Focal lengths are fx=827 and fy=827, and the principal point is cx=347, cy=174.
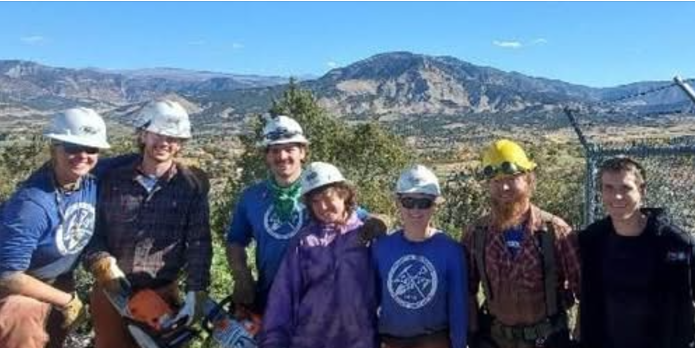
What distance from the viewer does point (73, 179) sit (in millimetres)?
4805

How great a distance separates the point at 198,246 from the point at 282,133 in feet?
3.02

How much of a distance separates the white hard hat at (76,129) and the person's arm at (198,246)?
671mm

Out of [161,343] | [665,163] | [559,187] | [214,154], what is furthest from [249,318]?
[214,154]

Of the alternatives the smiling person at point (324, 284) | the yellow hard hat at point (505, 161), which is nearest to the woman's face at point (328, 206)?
the smiling person at point (324, 284)

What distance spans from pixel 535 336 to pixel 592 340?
1.07 ft

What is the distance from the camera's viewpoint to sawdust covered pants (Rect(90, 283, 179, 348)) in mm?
5121

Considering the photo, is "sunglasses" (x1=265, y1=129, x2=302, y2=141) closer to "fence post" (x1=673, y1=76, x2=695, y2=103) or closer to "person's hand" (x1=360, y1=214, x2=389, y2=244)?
"person's hand" (x1=360, y1=214, x2=389, y2=244)

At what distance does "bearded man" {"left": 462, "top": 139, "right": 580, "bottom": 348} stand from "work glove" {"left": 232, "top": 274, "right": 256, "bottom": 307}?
1.33m

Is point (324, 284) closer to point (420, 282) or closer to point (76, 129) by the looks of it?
point (420, 282)

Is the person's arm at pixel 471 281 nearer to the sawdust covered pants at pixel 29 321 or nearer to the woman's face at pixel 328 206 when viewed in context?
the woman's face at pixel 328 206

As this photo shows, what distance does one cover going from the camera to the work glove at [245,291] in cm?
504

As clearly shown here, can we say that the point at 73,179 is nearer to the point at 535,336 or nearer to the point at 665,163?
the point at 535,336

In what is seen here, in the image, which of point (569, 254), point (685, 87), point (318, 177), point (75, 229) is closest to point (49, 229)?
point (75, 229)

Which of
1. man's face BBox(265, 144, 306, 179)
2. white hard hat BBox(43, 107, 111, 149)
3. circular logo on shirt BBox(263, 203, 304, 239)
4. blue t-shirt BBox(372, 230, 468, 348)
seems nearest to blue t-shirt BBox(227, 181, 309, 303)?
circular logo on shirt BBox(263, 203, 304, 239)
